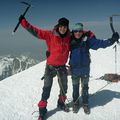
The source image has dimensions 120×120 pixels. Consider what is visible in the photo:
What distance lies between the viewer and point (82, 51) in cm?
977

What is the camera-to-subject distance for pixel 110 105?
1117 cm

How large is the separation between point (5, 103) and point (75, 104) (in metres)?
3.20

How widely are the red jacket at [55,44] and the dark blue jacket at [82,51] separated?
13.5 inches

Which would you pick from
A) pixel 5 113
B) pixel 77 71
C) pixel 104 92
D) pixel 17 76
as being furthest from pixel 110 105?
pixel 17 76

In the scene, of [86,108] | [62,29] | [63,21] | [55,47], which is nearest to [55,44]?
[55,47]

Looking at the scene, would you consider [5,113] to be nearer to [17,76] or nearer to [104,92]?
[104,92]

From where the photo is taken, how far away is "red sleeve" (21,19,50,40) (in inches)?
343

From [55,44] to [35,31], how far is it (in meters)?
0.88

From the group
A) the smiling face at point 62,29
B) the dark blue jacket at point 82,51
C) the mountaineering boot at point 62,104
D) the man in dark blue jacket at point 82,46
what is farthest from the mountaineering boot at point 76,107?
the smiling face at point 62,29

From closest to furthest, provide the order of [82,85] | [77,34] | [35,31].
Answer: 1. [35,31]
2. [77,34]
3. [82,85]

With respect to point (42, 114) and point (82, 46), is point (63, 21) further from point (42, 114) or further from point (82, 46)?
point (42, 114)

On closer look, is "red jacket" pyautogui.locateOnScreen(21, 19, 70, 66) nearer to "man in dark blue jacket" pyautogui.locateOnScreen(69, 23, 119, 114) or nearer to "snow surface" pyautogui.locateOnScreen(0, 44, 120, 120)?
"man in dark blue jacket" pyautogui.locateOnScreen(69, 23, 119, 114)

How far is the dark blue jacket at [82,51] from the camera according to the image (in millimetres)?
9727

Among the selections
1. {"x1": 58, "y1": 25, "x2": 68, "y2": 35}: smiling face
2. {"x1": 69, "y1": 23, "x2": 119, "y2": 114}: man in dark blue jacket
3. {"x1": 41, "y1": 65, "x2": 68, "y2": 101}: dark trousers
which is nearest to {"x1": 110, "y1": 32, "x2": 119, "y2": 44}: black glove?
{"x1": 69, "y1": 23, "x2": 119, "y2": 114}: man in dark blue jacket
